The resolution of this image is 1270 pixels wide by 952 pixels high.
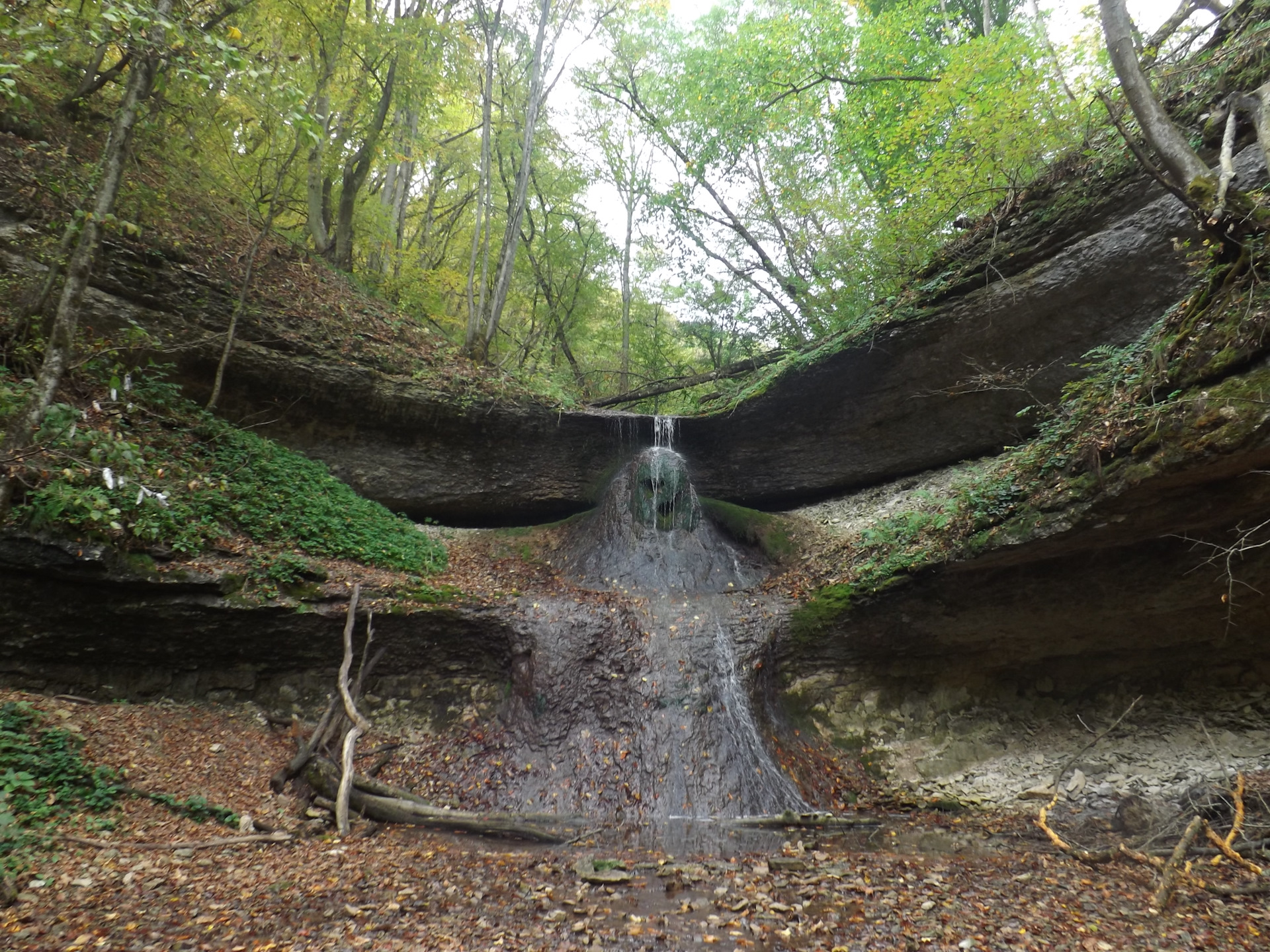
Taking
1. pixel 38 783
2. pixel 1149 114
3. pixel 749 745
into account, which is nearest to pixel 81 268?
pixel 38 783

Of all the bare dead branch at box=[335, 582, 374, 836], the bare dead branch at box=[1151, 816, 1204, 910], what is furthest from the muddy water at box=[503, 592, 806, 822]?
Answer: the bare dead branch at box=[1151, 816, 1204, 910]

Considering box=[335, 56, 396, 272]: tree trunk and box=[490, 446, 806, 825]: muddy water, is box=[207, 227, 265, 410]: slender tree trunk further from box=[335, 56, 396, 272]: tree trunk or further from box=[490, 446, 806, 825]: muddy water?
box=[490, 446, 806, 825]: muddy water

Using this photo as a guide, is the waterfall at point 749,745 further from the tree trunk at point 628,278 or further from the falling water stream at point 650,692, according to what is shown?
the tree trunk at point 628,278

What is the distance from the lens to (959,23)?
16.7 meters

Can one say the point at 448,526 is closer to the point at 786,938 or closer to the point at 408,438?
the point at 408,438

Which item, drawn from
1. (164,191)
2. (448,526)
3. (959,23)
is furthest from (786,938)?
(959,23)

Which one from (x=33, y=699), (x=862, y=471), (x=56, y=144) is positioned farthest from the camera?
(x=862, y=471)

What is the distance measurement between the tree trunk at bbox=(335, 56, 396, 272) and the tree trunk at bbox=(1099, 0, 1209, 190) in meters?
14.2

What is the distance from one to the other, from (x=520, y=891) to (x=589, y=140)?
78.3 feet

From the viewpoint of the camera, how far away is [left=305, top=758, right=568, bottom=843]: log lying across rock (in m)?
6.12

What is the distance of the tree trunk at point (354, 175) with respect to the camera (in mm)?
14242

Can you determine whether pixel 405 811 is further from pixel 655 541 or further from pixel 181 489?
pixel 655 541

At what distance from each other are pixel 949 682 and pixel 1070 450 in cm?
370

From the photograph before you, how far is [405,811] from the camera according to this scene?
6.12 m
